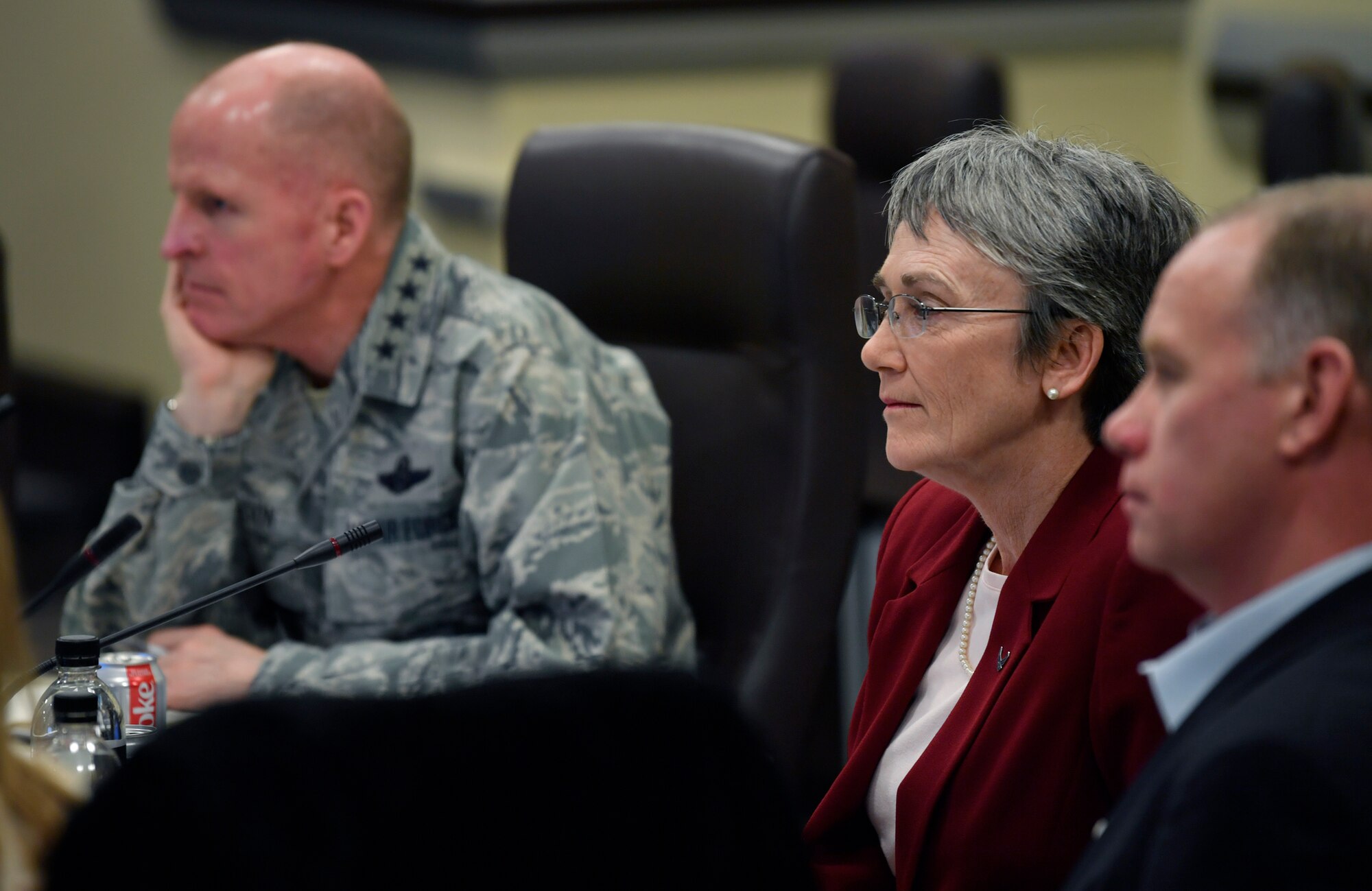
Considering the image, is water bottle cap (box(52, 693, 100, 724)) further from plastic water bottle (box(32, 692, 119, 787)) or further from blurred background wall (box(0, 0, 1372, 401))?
blurred background wall (box(0, 0, 1372, 401))

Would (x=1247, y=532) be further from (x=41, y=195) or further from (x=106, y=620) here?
(x=41, y=195)

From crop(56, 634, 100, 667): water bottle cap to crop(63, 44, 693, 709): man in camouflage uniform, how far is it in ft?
1.33

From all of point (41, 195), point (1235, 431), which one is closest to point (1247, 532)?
point (1235, 431)

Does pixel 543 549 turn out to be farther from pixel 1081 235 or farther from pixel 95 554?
pixel 1081 235

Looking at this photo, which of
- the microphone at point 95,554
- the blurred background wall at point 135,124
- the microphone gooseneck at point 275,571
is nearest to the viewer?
the microphone gooseneck at point 275,571

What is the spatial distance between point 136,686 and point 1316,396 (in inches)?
40.1

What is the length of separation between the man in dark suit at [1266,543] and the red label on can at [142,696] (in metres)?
0.88

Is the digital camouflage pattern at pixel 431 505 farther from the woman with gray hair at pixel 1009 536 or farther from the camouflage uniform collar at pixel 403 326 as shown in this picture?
the woman with gray hair at pixel 1009 536

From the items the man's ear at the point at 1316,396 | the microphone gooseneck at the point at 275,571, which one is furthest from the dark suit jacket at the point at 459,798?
the microphone gooseneck at the point at 275,571

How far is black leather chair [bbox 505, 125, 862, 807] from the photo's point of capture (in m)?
1.85

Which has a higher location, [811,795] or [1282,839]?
[1282,839]

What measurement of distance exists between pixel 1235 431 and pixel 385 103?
1303mm

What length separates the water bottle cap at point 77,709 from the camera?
119cm

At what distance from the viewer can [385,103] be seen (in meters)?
1.89
